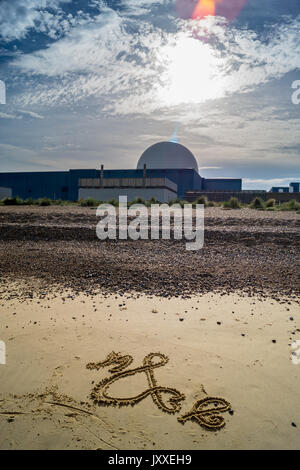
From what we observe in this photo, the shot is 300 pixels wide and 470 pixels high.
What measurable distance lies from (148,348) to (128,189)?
99.9 ft

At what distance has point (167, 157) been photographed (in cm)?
4759

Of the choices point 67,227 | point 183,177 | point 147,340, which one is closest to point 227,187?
point 183,177

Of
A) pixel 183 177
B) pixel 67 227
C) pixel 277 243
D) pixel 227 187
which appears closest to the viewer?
pixel 277 243

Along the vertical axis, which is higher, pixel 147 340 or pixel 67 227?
pixel 67 227

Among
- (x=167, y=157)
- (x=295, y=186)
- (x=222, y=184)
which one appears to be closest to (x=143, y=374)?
(x=167, y=157)

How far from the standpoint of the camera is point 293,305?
19.9 ft

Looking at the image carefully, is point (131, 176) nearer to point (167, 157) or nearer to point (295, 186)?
point (167, 157)

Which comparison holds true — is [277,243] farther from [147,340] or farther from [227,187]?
[227,187]

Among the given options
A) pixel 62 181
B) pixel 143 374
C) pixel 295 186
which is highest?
pixel 295 186

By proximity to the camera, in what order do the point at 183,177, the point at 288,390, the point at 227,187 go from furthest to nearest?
1. the point at 227,187
2. the point at 183,177
3. the point at 288,390

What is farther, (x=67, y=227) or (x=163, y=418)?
(x=67, y=227)

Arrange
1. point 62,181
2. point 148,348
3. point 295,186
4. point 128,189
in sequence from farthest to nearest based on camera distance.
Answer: point 295,186, point 62,181, point 128,189, point 148,348
